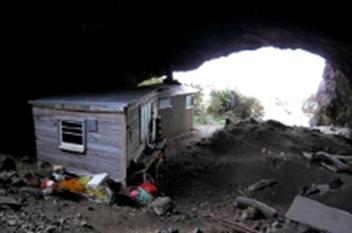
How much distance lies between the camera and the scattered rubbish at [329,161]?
12266 millimetres

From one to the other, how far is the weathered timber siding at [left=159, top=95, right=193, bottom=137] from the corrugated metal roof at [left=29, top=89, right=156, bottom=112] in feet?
17.1

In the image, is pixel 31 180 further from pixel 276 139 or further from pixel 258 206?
pixel 276 139

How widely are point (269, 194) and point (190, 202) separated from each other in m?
2.58

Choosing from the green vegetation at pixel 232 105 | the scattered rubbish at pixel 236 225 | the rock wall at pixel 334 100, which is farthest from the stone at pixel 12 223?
the green vegetation at pixel 232 105

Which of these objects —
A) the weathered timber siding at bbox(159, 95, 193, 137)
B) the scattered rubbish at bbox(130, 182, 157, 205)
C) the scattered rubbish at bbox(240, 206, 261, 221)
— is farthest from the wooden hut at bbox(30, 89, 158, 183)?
the weathered timber siding at bbox(159, 95, 193, 137)

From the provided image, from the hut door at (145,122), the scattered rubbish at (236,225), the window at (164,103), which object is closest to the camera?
the scattered rubbish at (236,225)

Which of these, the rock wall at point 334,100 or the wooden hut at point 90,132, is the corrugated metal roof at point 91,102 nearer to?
the wooden hut at point 90,132

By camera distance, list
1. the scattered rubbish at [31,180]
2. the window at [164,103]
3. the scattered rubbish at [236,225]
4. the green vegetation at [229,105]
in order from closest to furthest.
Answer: the scattered rubbish at [236,225], the scattered rubbish at [31,180], the window at [164,103], the green vegetation at [229,105]

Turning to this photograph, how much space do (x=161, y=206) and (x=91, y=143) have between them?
3187mm

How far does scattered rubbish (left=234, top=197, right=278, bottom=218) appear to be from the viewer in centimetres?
899

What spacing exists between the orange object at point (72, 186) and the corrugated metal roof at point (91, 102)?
2.26 meters

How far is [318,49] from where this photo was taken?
1559cm

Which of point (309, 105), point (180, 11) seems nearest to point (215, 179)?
point (180, 11)

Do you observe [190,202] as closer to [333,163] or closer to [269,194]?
[269,194]
